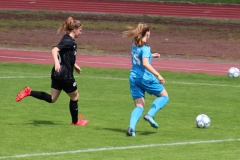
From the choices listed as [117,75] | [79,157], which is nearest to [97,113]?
[79,157]

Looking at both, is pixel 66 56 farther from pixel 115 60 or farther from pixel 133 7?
pixel 133 7

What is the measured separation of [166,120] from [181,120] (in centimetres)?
29

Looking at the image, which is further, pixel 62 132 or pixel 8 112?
pixel 8 112

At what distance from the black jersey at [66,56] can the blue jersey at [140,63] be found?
1.20 m

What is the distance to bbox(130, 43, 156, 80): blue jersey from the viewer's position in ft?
35.6

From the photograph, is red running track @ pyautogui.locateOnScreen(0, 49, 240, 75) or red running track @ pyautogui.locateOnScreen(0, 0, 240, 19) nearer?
red running track @ pyautogui.locateOnScreen(0, 49, 240, 75)

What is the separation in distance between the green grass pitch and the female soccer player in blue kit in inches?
14.4

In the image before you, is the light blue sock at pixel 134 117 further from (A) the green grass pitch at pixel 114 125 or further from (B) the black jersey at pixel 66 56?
(B) the black jersey at pixel 66 56

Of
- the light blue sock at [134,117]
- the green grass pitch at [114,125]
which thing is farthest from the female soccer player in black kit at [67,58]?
the light blue sock at [134,117]

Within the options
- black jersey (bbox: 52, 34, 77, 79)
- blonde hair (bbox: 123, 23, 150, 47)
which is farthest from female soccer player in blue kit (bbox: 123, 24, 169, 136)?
black jersey (bbox: 52, 34, 77, 79)

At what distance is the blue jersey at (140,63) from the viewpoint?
1086 centimetres

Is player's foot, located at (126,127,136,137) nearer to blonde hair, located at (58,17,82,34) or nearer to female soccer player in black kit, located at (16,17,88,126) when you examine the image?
female soccer player in black kit, located at (16,17,88,126)

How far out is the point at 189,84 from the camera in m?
19.0

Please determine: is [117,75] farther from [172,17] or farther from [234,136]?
[172,17]
